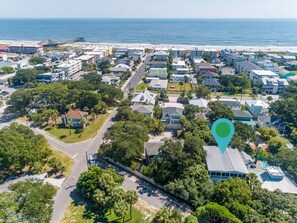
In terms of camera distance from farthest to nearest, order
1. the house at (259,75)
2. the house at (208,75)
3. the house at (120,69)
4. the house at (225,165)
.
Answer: the house at (120,69) → the house at (208,75) → the house at (259,75) → the house at (225,165)

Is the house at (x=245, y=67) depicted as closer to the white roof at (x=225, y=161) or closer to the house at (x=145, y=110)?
the house at (x=145, y=110)

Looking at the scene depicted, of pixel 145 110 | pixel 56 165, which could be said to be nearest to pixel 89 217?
pixel 56 165

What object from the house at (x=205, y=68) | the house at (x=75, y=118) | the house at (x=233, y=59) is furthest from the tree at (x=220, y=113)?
the house at (x=233, y=59)

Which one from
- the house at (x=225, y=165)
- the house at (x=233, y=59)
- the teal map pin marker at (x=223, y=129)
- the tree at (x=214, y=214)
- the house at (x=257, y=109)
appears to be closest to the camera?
the tree at (x=214, y=214)

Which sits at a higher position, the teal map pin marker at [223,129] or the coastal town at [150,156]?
the teal map pin marker at [223,129]

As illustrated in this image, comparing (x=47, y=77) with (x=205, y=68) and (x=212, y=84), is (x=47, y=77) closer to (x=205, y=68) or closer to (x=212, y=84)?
(x=212, y=84)

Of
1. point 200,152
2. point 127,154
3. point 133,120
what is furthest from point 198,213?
point 133,120
